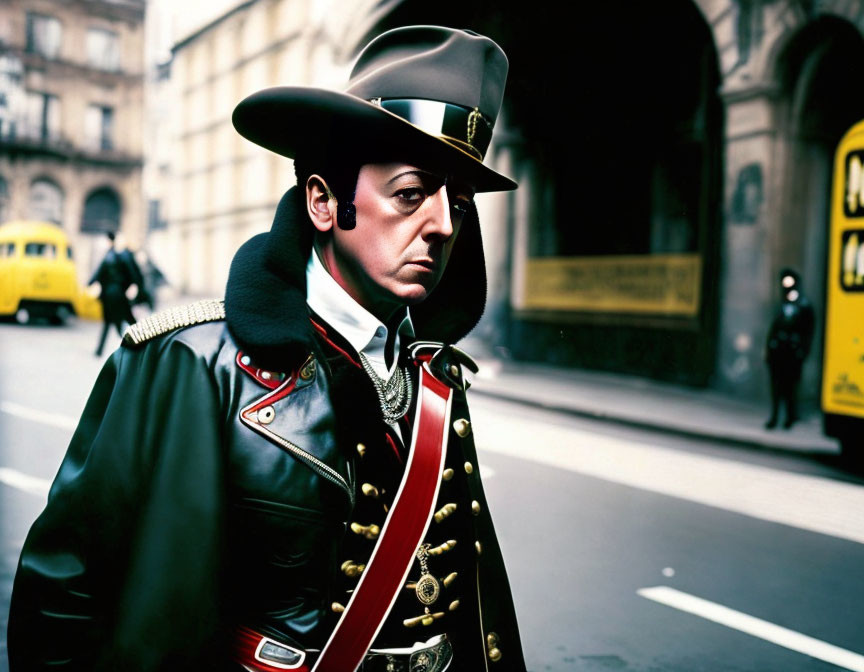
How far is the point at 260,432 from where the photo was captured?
4.95 feet

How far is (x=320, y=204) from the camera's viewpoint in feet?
5.41

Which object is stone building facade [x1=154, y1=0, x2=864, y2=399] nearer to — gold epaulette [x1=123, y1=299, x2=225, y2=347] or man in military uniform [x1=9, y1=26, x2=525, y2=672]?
man in military uniform [x1=9, y1=26, x2=525, y2=672]

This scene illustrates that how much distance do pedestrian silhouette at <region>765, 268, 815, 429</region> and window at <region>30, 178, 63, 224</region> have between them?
3672cm

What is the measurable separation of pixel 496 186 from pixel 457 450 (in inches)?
20.4

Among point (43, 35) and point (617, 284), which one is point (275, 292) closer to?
point (617, 284)

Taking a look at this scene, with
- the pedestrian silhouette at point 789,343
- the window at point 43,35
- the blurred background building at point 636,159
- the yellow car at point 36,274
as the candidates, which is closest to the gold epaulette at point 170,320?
the pedestrian silhouette at point 789,343

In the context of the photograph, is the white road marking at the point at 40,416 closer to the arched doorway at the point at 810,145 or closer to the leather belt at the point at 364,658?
the leather belt at the point at 364,658


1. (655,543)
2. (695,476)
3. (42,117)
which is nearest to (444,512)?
(655,543)

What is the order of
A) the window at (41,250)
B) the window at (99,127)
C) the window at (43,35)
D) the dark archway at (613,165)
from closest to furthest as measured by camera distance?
the dark archway at (613,165) → the window at (41,250) → the window at (43,35) → the window at (99,127)

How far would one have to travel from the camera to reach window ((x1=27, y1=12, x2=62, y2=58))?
36438 millimetres

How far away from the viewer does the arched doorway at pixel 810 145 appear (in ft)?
43.1

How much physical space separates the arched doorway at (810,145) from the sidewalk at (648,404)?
1.74m

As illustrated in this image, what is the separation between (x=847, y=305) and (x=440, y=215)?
8.42 metres

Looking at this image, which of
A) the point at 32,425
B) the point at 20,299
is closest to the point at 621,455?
the point at 32,425
